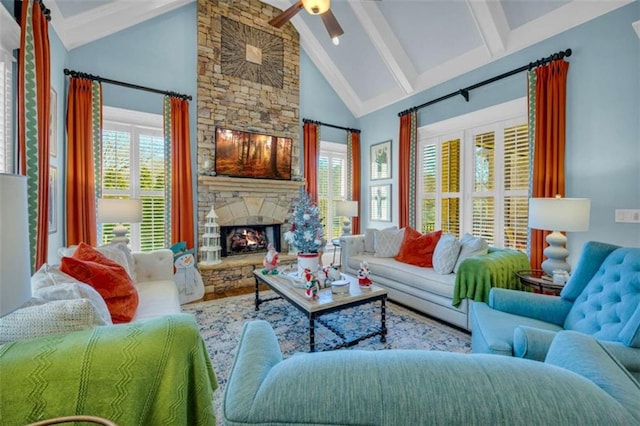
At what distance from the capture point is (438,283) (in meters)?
2.77

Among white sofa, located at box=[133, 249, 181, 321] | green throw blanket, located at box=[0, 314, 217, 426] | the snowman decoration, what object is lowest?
the snowman decoration

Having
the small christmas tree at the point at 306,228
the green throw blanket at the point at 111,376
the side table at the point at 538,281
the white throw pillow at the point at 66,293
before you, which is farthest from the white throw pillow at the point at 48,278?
the side table at the point at 538,281

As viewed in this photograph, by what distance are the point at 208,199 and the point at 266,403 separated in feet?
13.4

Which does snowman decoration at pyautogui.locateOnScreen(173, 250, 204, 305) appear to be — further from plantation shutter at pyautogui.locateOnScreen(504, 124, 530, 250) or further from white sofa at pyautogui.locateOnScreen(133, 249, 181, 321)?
plantation shutter at pyautogui.locateOnScreen(504, 124, 530, 250)

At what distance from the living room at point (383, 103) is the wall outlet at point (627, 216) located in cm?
4

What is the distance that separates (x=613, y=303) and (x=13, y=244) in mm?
2514

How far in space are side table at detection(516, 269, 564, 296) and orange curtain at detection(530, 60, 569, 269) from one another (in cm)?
56

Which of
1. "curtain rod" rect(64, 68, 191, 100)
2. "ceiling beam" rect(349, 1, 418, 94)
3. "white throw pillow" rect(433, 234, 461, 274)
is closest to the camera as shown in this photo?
"white throw pillow" rect(433, 234, 461, 274)

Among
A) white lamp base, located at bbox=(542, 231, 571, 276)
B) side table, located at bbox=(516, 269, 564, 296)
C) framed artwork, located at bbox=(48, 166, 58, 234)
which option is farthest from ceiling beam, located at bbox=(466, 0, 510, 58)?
framed artwork, located at bbox=(48, 166, 58, 234)

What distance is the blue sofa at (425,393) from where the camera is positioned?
483 millimetres

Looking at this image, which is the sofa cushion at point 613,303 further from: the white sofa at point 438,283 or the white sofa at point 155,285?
the white sofa at point 155,285

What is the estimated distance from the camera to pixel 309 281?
240cm

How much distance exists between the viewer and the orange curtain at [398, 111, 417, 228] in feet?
14.8

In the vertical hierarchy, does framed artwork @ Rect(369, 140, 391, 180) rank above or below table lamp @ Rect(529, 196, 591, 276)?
above
